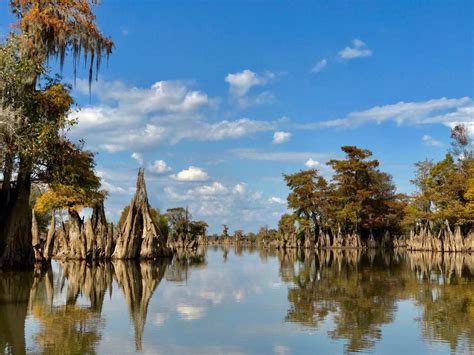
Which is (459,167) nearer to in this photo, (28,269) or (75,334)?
(28,269)

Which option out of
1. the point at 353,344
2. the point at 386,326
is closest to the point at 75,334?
the point at 353,344

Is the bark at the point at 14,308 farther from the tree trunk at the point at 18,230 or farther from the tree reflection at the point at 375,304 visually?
the tree reflection at the point at 375,304

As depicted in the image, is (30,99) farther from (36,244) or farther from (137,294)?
(36,244)

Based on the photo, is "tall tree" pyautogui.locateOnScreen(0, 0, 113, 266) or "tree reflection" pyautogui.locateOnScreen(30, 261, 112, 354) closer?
"tree reflection" pyautogui.locateOnScreen(30, 261, 112, 354)

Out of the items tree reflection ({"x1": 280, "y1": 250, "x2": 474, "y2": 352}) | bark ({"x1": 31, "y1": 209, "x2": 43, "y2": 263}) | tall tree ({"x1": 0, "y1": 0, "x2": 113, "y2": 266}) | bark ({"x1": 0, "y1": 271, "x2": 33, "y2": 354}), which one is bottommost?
tree reflection ({"x1": 280, "y1": 250, "x2": 474, "y2": 352})

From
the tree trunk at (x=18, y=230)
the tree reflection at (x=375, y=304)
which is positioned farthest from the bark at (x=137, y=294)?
the tree trunk at (x=18, y=230)

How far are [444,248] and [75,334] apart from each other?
41.8 metres

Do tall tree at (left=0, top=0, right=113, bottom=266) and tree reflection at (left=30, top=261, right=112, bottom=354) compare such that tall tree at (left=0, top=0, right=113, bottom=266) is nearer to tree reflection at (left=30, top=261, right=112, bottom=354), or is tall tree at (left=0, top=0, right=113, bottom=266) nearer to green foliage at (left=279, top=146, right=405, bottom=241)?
tree reflection at (left=30, top=261, right=112, bottom=354)

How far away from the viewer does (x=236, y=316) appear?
1038 cm

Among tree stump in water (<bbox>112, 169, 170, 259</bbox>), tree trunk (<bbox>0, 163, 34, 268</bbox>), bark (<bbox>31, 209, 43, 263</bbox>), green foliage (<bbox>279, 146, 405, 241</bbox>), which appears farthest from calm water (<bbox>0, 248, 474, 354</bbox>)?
green foliage (<bbox>279, 146, 405, 241</bbox>)

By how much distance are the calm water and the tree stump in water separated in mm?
12665

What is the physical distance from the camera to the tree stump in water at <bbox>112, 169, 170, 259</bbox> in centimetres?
2969

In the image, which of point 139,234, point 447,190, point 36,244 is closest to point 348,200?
point 447,190

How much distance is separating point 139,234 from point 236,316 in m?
21.0
